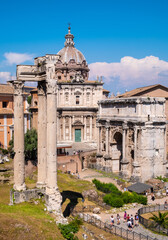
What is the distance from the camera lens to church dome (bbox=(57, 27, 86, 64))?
54938 mm

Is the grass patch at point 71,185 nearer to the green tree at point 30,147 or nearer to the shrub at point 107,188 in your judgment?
the shrub at point 107,188

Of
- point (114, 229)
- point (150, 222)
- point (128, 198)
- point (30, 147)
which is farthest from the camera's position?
point (30, 147)

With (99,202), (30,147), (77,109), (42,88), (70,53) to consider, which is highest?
(70,53)

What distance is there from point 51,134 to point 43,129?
1.98 metres

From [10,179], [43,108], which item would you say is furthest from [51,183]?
[10,179]

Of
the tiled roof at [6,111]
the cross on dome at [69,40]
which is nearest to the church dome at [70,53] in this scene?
the cross on dome at [69,40]

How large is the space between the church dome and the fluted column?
3845 centimetres

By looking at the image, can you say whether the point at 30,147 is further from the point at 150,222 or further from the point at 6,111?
the point at 150,222

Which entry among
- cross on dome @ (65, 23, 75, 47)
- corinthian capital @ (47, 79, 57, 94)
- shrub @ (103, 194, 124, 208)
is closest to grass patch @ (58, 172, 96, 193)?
shrub @ (103, 194, 124, 208)

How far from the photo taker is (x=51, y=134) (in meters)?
17.4

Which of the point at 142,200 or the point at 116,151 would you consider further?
the point at 116,151

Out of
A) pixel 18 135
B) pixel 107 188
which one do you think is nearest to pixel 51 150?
pixel 18 135

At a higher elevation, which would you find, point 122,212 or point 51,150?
point 51,150

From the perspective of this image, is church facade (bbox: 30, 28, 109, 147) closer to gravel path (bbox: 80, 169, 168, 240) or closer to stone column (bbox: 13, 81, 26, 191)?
gravel path (bbox: 80, 169, 168, 240)
